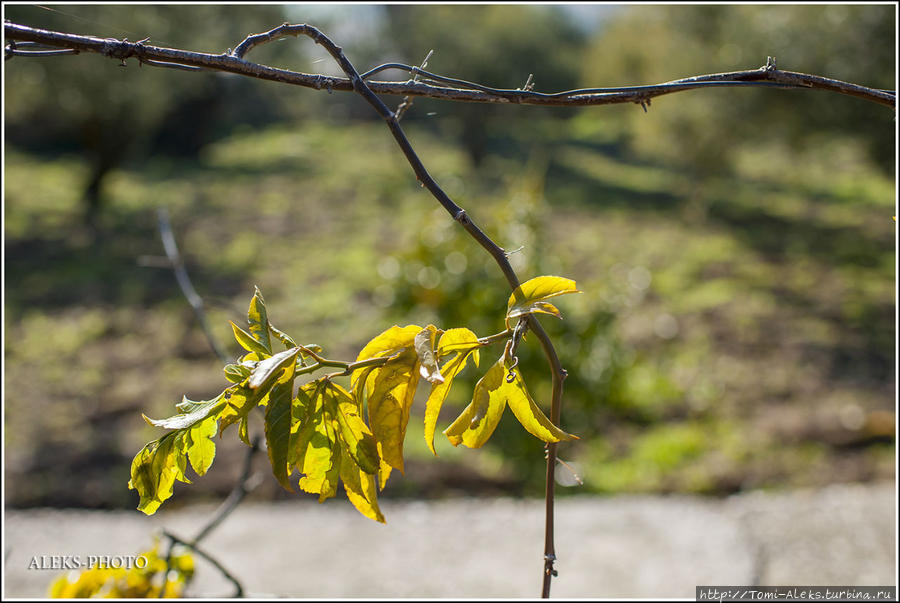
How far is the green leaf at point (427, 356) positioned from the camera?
324mm

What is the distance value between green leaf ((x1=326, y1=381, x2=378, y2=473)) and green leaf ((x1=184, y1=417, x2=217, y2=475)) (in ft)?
0.21

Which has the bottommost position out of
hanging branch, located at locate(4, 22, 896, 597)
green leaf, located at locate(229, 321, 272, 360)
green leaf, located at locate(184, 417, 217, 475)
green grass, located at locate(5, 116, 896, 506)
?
green leaf, located at locate(184, 417, 217, 475)

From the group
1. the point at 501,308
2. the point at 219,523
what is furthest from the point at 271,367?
the point at 501,308

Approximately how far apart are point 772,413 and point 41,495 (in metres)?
3.26

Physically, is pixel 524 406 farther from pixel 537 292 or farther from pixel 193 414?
pixel 193 414

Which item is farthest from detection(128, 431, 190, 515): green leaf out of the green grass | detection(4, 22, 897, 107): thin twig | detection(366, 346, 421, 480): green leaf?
the green grass

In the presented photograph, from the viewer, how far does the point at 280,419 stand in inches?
14.1

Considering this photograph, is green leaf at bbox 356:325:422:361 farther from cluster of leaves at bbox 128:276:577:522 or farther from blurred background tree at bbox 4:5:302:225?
blurred background tree at bbox 4:5:302:225

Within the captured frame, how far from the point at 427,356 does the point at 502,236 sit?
9.62 feet

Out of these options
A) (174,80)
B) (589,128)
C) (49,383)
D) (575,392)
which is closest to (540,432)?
(575,392)

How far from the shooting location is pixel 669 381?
3643 mm

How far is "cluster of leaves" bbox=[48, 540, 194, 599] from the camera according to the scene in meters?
0.77

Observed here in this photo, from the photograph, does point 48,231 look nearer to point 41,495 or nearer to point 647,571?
point 41,495

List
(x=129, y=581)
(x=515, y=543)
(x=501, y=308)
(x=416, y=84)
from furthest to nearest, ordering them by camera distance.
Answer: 1. (x=501, y=308)
2. (x=515, y=543)
3. (x=129, y=581)
4. (x=416, y=84)
